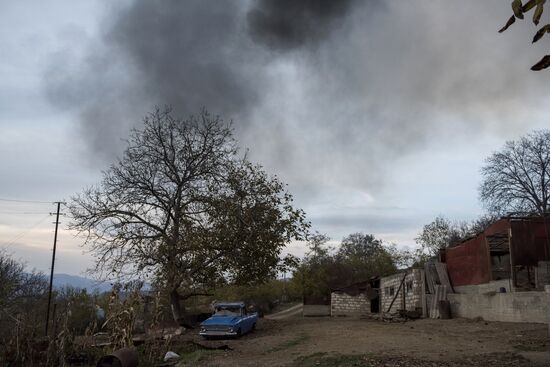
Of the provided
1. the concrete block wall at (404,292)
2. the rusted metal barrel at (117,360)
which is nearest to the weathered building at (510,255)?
the concrete block wall at (404,292)

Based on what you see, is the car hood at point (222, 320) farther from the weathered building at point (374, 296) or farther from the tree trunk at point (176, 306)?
the weathered building at point (374, 296)

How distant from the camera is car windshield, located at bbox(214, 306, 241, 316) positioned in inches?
861

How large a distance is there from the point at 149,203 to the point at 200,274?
5137 millimetres

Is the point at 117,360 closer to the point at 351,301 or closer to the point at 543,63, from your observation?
the point at 543,63

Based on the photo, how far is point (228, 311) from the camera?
72.7 ft

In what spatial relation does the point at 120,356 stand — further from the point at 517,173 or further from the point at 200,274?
the point at 517,173

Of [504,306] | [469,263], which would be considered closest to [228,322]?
[504,306]

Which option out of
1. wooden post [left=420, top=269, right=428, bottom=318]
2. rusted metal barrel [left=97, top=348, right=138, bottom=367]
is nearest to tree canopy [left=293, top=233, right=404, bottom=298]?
wooden post [left=420, top=269, right=428, bottom=318]

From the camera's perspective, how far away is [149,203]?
27641 millimetres

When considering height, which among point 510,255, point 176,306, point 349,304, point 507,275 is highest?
point 510,255

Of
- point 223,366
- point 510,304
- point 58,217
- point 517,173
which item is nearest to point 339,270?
point 517,173

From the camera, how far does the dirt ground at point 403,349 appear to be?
11570 millimetres

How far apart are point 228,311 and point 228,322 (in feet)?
4.90

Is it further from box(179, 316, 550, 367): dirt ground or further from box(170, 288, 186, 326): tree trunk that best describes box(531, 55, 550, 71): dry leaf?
box(170, 288, 186, 326): tree trunk
